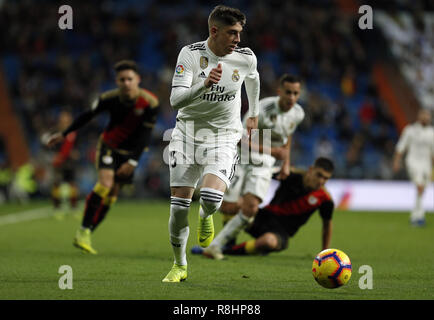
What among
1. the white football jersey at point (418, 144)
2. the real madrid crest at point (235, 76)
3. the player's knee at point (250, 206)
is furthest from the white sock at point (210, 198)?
the white football jersey at point (418, 144)

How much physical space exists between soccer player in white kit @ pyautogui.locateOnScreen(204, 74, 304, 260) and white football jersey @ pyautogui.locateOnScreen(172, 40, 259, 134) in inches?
83.4

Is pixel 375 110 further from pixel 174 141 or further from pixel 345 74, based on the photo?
pixel 174 141

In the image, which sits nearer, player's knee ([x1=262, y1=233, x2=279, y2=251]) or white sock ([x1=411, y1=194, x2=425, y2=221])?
player's knee ([x1=262, y1=233, x2=279, y2=251])

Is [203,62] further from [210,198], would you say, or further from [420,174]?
[420,174]

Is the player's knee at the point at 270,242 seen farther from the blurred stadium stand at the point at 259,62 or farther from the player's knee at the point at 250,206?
the blurred stadium stand at the point at 259,62

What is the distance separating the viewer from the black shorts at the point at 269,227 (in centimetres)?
886

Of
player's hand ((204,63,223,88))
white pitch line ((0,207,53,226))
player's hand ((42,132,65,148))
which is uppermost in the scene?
player's hand ((204,63,223,88))

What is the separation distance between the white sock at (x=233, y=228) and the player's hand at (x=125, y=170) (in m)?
1.49

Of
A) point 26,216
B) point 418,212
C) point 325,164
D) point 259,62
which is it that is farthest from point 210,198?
point 259,62

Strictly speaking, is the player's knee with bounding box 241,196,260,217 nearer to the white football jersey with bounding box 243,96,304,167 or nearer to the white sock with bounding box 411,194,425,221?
the white football jersey with bounding box 243,96,304,167

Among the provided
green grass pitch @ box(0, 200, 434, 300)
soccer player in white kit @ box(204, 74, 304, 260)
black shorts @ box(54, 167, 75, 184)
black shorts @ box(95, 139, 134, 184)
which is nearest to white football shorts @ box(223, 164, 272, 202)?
soccer player in white kit @ box(204, 74, 304, 260)

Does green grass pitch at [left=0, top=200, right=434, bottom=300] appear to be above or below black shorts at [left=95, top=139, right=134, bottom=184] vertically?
below

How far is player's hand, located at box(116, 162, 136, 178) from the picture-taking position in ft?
30.1
